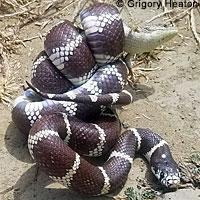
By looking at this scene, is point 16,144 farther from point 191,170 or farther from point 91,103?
point 191,170

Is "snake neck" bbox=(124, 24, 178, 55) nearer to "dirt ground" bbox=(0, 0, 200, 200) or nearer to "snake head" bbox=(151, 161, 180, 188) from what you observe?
"dirt ground" bbox=(0, 0, 200, 200)

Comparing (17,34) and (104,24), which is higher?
(104,24)

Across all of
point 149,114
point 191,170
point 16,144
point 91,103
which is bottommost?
A: point 191,170

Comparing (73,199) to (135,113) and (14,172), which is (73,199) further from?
(135,113)

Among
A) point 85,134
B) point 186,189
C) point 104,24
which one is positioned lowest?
point 186,189

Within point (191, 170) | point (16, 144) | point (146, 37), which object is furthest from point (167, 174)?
point (146, 37)

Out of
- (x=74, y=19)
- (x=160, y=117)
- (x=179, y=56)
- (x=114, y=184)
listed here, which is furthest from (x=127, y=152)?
(x=74, y=19)
